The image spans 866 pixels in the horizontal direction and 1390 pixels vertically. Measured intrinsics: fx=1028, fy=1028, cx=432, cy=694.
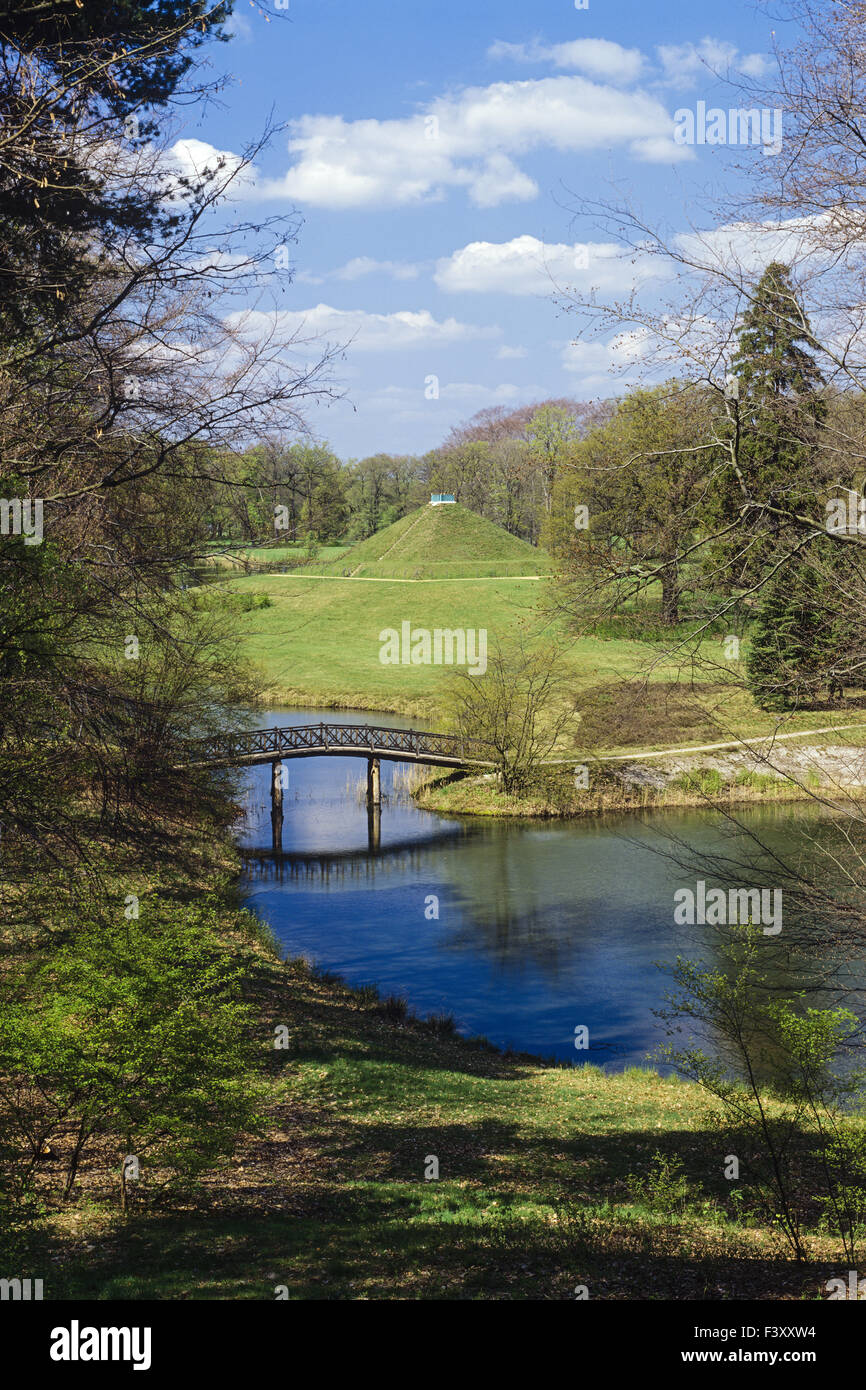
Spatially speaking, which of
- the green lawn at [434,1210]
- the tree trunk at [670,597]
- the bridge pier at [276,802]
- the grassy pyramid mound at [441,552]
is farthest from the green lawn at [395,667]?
the tree trunk at [670,597]

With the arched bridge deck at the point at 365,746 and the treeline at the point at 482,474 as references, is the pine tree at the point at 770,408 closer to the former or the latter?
the arched bridge deck at the point at 365,746

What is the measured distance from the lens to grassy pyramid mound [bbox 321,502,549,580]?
90.6 meters

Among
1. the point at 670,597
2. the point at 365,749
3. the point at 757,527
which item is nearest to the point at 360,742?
the point at 365,749

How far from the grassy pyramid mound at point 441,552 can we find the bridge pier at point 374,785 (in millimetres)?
50669

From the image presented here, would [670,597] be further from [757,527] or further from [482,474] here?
[482,474]

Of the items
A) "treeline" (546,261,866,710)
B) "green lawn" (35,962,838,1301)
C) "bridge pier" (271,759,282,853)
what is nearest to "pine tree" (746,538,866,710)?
"treeline" (546,261,866,710)

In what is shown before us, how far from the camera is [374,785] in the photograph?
37469 mm

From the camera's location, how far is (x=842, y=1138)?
902cm

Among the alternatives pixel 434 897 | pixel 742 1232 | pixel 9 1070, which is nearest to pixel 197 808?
pixel 9 1070

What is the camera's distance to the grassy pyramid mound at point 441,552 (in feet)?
297

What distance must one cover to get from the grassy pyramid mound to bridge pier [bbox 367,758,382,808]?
50669mm

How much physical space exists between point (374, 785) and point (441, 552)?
59.5 meters

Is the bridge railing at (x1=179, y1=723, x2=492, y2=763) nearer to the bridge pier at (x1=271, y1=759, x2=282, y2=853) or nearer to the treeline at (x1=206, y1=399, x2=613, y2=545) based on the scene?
the bridge pier at (x1=271, y1=759, x2=282, y2=853)
